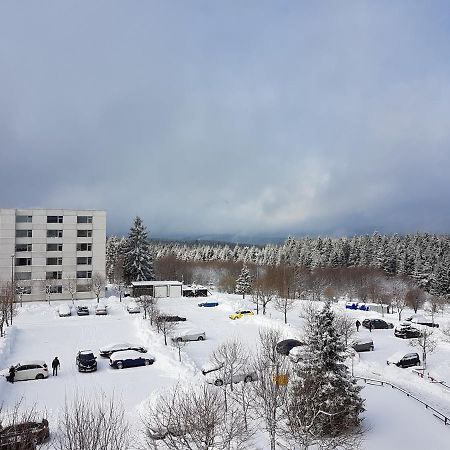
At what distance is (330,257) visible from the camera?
10556 cm

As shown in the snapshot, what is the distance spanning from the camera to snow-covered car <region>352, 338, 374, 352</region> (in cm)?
3206

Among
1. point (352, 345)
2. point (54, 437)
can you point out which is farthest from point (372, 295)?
point (54, 437)

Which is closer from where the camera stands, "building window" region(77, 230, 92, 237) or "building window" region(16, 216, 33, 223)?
"building window" region(16, 216, 33, 223)

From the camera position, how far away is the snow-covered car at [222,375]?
58.9 ft

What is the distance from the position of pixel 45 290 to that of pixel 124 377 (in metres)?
41.7

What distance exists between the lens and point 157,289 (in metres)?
60.9

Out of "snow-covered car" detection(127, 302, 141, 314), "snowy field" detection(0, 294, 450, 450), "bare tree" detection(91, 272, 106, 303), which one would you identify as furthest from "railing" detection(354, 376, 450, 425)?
"bare tree" detection(91, 272, 106, 303)

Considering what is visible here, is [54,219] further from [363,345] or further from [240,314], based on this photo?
[363,345]

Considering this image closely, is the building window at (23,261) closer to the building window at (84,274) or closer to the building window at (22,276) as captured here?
the building window at (22,276)

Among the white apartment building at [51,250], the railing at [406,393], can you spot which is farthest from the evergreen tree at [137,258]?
the railing at [406,393]

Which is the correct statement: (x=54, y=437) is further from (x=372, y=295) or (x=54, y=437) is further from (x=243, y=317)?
(x=372, y=295)

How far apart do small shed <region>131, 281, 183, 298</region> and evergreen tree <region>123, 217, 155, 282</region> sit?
8.87 meters

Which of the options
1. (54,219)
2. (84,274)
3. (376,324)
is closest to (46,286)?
(84,274)

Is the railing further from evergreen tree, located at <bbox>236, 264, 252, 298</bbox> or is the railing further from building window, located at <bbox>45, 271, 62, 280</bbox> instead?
building window, located at <bbox>45, 271, 62, 280</bbox>
